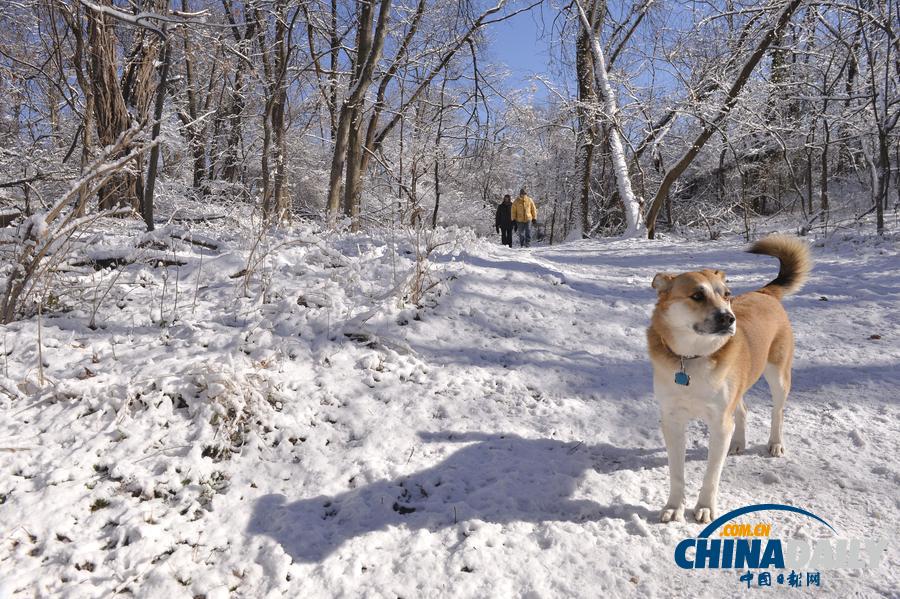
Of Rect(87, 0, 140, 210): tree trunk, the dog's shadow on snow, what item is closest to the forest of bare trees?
Rect(87, 0, 140, 210): tree trunk

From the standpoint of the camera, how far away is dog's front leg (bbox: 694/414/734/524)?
2.47 metres

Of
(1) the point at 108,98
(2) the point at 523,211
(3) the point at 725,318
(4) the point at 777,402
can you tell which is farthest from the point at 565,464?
(2) the point at 523,211

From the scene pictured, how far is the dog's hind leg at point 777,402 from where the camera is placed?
307 cm

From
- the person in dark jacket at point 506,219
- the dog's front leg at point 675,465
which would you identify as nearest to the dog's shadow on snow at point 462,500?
the dog's front leg at point 675,465

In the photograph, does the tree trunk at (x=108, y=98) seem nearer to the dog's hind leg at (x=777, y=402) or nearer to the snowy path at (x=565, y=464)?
the snowy path at (x=565, y=464)

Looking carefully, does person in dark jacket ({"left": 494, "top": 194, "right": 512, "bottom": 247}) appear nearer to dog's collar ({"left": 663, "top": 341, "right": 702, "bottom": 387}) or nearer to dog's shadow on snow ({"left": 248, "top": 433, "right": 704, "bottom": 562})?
dog's shadow on snow ({"left": 248, "top": 433, "right": 704, "bottom": 562})

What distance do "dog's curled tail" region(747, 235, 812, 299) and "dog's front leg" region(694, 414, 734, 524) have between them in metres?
1.43

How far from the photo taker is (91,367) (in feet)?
10.7

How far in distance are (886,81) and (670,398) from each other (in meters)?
11.5

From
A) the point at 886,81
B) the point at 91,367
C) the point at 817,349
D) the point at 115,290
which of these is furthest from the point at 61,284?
the point at 886,81

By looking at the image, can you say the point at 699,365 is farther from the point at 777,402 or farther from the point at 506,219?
the point at 506,219

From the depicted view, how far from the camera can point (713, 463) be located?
249cm

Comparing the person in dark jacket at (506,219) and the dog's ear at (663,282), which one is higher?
the person in dark jacket at (506,219)

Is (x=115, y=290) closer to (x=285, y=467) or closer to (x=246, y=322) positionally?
(x=246, y=322)
